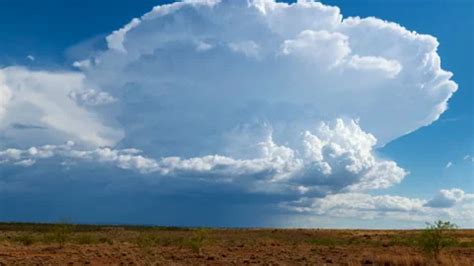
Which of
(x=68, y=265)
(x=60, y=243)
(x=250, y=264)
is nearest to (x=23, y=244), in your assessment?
(x=60, y=243)

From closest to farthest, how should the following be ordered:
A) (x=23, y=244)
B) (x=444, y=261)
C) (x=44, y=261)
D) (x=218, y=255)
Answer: (x=444, y=261) → (x=44, y=261) → (x=218, y=255) → (x=23, y=244)

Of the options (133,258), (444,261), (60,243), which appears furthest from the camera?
(60,243)

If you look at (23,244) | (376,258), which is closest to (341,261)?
(376,258)

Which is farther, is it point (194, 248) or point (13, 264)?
point (194, 248)

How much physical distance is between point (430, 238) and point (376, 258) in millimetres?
3589

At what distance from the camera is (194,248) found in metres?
40.9

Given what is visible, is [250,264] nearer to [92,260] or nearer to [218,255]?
[218,255]

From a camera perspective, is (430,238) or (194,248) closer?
(430,238)

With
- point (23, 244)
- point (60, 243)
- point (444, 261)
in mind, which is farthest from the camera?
point (23, 244)

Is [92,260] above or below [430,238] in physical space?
below

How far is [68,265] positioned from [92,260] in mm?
2930

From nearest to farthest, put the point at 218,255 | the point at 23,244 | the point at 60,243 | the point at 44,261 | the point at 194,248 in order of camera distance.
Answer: the point at 44,261 < the point at 218,255 < the point at 194,248 < the point at 60,243 < the point at 23,244

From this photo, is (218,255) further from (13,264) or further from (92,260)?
(13,264)

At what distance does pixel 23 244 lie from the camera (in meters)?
49.3
